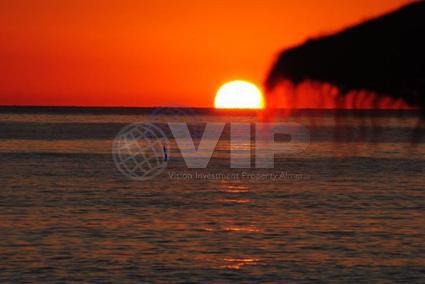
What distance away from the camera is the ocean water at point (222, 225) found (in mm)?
16484

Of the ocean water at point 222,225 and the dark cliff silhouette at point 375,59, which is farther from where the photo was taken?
the ocean water at point 222,225

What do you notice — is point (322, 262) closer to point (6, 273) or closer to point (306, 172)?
point (6, 273)

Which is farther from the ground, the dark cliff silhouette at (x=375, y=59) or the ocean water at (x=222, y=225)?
the dark cliff silhouette at (x=375, y=59)

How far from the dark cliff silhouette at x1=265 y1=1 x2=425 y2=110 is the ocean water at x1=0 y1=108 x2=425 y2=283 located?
98 mm

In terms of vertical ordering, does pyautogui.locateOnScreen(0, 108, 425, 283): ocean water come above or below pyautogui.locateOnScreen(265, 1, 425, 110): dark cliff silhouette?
below

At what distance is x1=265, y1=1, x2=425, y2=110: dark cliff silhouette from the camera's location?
271 cm

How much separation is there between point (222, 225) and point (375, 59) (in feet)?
71.0

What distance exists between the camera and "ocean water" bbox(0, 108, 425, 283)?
16484 millimetres

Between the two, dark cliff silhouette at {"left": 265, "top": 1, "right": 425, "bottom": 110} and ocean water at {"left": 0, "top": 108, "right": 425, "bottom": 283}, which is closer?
dark cliff silhouette at {"left": 265, "top": 1, "right": 425, "bottom": 110}

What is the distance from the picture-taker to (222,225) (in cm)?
2422

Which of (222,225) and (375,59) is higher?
(375,59)

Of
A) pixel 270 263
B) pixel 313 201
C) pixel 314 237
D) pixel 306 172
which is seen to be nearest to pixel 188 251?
pixel 270 263

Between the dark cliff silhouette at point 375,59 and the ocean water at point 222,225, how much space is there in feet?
0.32

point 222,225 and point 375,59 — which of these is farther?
point 222,225
